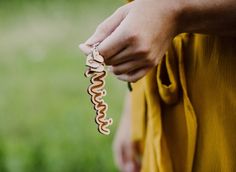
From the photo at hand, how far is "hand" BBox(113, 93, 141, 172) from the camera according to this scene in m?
2.15

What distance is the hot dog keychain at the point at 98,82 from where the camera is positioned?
1.42 meters

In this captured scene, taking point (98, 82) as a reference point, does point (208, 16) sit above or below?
above

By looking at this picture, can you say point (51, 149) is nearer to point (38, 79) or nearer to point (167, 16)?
point (38, 79)

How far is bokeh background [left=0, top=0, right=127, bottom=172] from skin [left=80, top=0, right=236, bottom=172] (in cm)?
203

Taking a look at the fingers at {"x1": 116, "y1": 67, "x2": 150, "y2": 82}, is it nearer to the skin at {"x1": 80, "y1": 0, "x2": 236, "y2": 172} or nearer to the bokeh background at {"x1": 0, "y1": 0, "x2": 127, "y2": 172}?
the skin at {"x1": 80, "y1": 0, "x2": 236, "y2": 172}

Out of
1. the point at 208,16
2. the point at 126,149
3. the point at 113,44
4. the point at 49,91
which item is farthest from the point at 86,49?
the point at 49,91

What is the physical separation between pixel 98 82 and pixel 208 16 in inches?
8.9

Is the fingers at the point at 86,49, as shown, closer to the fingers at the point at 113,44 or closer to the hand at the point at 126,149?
the fingers at the point at 113,44

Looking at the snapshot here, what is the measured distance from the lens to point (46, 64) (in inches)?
197

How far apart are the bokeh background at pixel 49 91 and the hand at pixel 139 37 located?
2.03 meters

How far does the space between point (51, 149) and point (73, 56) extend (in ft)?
4.80

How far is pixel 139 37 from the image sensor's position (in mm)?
1448

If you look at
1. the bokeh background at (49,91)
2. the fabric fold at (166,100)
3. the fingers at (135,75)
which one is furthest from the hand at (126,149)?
the bokeh background at (49,91)

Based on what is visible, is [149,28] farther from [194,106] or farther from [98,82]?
[194,106]
